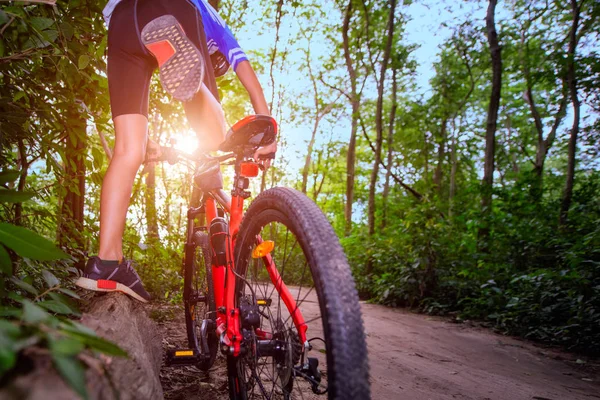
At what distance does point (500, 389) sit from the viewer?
2.39 m

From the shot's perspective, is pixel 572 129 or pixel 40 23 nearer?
pixel 40 23

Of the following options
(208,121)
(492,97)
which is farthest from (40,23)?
(492,97)

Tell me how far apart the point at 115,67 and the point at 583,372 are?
14.6 ft

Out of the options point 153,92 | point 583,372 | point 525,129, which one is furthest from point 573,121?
point 525,129

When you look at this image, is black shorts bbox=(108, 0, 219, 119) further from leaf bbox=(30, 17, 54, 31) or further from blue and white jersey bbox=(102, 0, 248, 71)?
leaf bbox=(30, 17, 54, 31)

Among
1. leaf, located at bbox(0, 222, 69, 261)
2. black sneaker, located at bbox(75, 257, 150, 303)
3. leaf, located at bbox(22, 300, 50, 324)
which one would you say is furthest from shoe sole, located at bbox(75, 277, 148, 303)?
leaf, located at bbox(22, 300, 50, 324)

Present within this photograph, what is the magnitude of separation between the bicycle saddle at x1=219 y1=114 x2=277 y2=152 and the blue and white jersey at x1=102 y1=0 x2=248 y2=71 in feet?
1.92

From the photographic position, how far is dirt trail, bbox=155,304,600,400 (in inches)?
82.2

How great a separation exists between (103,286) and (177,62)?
104cm

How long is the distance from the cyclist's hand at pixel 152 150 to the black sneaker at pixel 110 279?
0.60 m

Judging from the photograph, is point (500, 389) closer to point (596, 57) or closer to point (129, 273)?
point (129, 273)

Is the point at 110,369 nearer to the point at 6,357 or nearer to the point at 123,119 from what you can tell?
the point at 6,357

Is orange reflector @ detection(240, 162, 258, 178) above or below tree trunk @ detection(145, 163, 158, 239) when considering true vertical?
below

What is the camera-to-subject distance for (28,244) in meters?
0.66
